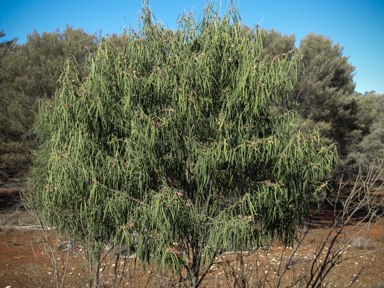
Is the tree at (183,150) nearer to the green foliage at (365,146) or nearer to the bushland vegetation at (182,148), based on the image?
the bushland vegetation at (182,148)

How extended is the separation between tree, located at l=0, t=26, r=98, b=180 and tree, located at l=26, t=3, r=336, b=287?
7325 millimetres

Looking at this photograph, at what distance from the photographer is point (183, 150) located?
429 centimetres

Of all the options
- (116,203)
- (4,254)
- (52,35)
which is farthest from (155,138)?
(52,35)

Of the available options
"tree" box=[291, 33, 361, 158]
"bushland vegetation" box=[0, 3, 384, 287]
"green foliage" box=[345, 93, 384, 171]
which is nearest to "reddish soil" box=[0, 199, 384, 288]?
"bushland vegetation" box=[0, 3, 384, 287]

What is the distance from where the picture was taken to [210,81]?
403 centimetres

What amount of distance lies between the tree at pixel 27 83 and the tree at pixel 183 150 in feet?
24.0

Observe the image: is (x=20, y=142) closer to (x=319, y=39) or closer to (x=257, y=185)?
(x=257, y=185)

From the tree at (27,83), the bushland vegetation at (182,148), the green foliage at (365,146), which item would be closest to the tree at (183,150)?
the bushland vegetation at (182,148)

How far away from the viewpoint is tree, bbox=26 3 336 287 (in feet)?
12.1

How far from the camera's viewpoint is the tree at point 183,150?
3676 mm

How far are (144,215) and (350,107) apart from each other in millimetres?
13631

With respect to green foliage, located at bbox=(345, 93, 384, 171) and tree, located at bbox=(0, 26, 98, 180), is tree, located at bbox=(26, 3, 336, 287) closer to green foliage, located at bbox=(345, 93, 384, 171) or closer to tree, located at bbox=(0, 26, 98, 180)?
tree, located at bbox=(0, 26, 98, 180)

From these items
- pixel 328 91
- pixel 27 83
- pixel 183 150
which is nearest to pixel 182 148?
pixel 183 150

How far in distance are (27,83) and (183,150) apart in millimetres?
10277
